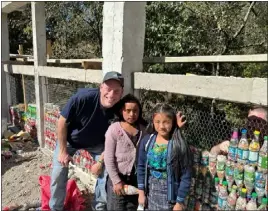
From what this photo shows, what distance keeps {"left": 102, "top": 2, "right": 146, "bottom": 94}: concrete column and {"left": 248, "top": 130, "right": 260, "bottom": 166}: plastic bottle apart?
4.60ft

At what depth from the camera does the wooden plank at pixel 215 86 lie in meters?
2.20

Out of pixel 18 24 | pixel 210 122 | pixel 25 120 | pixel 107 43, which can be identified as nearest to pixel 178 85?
pixel 210 122

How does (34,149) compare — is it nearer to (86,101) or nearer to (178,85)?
(86,101)

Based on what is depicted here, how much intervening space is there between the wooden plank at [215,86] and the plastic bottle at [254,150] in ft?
0.88

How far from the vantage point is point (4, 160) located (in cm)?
530

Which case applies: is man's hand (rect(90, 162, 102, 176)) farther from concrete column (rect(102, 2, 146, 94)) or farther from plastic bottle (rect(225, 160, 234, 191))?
plastic bottle (rect(225, 160, 234, 191))

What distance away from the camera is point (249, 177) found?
228 centimetres

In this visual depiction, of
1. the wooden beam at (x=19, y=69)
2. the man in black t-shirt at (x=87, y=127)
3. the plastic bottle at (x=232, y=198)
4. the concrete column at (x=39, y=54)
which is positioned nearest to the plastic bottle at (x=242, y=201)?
the plastic bottle at (x=232, y=198)

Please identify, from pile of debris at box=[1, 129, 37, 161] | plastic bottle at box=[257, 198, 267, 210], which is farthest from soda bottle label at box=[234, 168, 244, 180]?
pile of debris at box=[1, 129, 37, 161]

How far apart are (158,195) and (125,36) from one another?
5.24 feet

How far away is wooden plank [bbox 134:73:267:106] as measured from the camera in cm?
220

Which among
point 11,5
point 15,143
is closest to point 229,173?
point 15,143

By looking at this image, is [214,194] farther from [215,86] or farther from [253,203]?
[215,86]

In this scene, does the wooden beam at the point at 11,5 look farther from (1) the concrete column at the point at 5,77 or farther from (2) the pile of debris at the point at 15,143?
(2) the pile of debris at the point at 15,143
